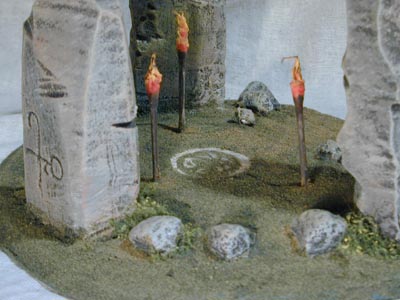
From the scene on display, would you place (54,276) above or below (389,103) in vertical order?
below

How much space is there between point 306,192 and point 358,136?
0.50m

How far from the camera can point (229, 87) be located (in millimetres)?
6945

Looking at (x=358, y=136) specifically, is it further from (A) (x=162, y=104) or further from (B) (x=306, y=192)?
(A) (x=162, y=104)

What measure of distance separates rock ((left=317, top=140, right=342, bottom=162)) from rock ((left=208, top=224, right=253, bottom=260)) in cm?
108

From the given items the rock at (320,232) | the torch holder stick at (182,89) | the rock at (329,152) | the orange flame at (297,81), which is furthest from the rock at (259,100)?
the rock at (320,232)

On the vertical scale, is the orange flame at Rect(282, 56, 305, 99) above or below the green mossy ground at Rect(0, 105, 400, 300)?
above

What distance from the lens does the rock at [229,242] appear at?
12.5 ft

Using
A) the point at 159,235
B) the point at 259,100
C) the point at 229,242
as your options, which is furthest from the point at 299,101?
the point at 259,100

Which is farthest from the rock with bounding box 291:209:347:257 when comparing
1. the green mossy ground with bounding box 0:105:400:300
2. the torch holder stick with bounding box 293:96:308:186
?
the torch holder stick with bounding box 293:96:308:186

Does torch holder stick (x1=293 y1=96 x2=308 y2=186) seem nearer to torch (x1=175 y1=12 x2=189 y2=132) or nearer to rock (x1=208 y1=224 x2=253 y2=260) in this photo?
rock (x1=208 y1=224 x2=253 y2=260)

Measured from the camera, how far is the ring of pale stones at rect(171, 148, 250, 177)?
15.3 feet

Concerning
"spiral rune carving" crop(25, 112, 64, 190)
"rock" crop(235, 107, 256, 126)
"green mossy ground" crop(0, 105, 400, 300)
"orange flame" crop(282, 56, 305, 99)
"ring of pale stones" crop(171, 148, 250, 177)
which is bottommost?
"green mossy ground" crop(0, 105, 400, 300)

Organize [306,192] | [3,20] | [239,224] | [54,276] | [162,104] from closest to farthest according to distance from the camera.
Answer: [54,276]
[239,224]
[306,192]
[162,104]
[3,20]

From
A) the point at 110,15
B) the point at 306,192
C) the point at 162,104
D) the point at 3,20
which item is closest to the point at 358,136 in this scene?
the point at 306,192
